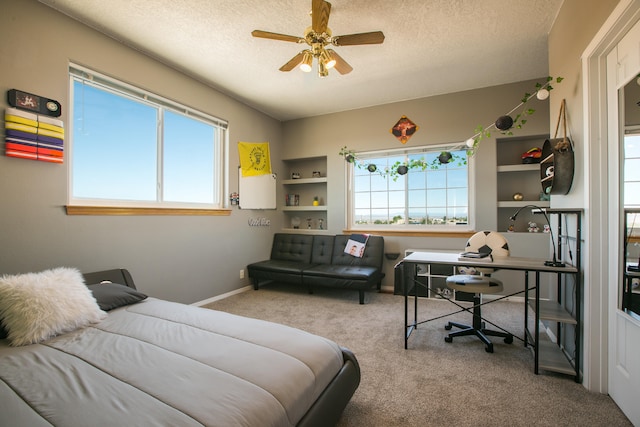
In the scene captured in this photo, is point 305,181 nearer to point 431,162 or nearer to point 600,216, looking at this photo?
point 431,162

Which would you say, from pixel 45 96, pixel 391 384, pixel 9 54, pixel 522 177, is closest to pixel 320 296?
pixel 391 384

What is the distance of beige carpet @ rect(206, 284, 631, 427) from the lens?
4.95 feet

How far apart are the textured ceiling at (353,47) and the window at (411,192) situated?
3.17 ft

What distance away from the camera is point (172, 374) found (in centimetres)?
114

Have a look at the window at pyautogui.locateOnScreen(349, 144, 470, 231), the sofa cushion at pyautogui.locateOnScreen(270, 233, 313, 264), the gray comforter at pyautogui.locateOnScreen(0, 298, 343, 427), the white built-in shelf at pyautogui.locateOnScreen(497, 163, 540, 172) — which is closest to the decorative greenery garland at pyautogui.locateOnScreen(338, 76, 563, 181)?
the window at pyautogui.locateOnScreen(349, 144, 470, 231)

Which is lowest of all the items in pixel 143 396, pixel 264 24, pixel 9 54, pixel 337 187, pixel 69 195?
pixel 143 396

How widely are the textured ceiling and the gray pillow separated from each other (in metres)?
2.24

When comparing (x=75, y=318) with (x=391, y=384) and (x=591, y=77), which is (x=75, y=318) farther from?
(x=591, y=77)

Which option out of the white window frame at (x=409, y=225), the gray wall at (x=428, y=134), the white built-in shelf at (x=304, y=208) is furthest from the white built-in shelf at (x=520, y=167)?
the white built-in shelf at (x=304, y=208)

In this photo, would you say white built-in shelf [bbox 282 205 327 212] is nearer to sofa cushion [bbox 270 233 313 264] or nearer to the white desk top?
sofa cushion [bbox 270 233 313 264]

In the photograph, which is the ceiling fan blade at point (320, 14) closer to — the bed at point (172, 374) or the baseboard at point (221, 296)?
the bed at point (172, 374)

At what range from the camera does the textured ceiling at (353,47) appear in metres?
2.30

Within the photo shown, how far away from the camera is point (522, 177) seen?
12.6 ft

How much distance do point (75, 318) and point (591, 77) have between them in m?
3.44
